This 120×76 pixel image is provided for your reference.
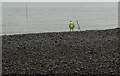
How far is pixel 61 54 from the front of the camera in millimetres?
15914

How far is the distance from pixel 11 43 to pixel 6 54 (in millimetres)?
2696

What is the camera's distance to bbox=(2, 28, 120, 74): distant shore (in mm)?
13594

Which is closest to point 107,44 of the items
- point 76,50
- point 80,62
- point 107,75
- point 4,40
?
point 76,50

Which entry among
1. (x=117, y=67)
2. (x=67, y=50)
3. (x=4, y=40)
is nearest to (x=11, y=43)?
(x=4, y=40)

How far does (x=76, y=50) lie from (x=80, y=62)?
7.22 ft

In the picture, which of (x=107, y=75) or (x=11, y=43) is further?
(x=11, y=43)

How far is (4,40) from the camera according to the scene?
19750 millimetres

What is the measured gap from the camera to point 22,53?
639 inches

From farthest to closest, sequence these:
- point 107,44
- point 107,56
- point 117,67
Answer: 1. point 107,44
2. point 107,56
3. point 117,67

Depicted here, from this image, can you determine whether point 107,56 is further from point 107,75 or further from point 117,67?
point 107,75

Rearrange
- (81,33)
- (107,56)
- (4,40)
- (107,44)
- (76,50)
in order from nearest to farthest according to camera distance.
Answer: (107,56) < (76,50) < (107,44) < (4,40) < (81,33)

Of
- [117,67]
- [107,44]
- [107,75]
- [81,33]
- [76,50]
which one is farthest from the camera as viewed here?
[81,33]

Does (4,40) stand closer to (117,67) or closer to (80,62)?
(80,62)

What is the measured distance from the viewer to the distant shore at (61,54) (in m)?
13.6
